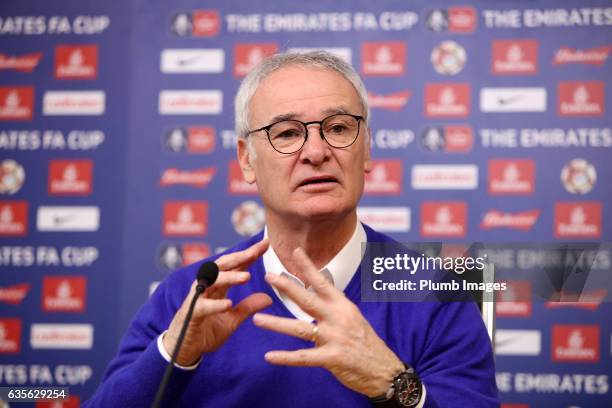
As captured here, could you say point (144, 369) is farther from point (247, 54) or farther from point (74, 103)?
point (74, 103)

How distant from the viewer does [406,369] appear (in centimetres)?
109

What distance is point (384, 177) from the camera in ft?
10.5

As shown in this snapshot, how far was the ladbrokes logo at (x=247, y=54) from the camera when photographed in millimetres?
3336

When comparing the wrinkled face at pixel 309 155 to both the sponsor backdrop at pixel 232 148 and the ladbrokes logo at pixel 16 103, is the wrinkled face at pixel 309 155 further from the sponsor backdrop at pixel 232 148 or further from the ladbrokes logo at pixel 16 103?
the ladbrokes logo at pixel 16 103

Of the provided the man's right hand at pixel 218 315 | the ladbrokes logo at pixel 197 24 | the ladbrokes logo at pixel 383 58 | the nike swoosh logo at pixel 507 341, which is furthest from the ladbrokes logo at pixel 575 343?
the man's right hand at pixel 218 315

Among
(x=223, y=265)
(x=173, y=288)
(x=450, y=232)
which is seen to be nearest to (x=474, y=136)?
(x=450, y=232)

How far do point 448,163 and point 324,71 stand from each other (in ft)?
5.86

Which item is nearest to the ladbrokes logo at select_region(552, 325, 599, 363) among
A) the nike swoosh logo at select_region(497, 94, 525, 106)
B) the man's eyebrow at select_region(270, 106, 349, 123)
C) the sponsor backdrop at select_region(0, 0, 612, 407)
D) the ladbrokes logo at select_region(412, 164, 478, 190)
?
the sponsor backdrop at select_region(0, 0, 612, 407)

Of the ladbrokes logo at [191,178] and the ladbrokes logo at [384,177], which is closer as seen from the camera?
the ladbrokes logo at [384,177]

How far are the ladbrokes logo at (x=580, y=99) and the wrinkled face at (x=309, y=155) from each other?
1946 millimetres

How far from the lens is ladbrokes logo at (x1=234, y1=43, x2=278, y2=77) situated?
334 cm

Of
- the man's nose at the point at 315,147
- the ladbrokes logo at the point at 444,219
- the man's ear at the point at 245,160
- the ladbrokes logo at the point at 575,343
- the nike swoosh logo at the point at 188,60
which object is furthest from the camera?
the nike swoosh logo at the point at 188,60

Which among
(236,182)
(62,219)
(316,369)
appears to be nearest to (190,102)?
(236,182)

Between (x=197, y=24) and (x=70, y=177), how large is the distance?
1.00 metres
